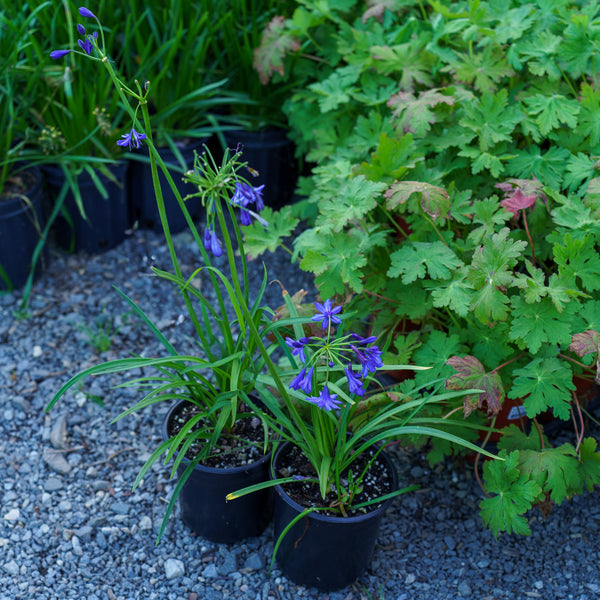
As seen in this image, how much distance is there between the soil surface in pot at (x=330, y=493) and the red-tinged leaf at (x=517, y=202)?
2.54 ft

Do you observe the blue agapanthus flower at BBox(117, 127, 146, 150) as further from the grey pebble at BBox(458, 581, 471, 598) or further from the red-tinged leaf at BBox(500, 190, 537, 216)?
the grey pebble at BBox(458, 581, 471, 598)

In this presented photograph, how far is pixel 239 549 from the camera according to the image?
2018mm

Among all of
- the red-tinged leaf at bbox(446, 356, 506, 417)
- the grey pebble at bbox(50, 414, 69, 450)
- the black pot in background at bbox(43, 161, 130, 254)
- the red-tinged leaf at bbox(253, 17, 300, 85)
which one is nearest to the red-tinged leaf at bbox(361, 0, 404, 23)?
the red-tinged leaf at bbox(253, 17, 300, 85)

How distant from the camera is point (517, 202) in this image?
193cm

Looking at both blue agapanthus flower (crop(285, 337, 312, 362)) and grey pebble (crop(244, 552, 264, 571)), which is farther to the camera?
grey pebble (crop(244, 552, 264, 571))

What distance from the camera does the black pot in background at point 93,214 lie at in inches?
114

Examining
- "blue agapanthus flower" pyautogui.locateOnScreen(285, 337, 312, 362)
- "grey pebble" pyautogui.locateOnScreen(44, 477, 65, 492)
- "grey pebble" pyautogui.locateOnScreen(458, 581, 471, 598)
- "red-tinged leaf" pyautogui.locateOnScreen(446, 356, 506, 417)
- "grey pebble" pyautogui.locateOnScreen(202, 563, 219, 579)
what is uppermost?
"blue agapanthus flower" pyautogui.locateOnScreen(285, 337, 312, 362)

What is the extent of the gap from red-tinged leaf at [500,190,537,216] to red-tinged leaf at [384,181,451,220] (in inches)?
6.5

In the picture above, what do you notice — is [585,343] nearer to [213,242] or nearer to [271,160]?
[213,242]

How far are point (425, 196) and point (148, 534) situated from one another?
4.05 ft

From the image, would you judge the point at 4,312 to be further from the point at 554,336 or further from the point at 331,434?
the point at 554,336

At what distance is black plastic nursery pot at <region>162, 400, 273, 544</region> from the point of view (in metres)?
1.86

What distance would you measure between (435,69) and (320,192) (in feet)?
1.85

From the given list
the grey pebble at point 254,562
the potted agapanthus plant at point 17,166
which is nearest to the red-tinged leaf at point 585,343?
the grey pebble at point 254,562
